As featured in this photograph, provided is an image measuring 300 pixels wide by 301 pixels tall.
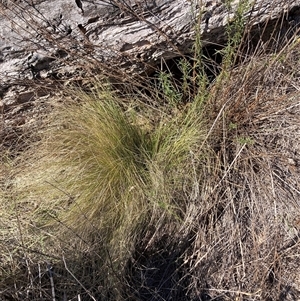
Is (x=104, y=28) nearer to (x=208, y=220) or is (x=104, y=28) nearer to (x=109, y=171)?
(x=109, y=171)

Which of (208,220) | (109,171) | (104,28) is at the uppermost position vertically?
(104,28)

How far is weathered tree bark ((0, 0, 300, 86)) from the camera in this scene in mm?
1911

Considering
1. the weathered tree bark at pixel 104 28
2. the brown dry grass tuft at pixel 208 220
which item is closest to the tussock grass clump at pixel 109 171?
the brown dry grass tuft at pixel 208 220

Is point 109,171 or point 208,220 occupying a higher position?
point 109,171

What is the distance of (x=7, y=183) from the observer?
204 cm

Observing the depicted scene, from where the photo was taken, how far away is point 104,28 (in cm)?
195

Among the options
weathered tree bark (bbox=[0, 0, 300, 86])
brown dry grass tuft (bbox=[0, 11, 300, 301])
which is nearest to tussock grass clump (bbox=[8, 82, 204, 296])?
brown dry grass tuft (bbox=[0, 11, 300, 301])

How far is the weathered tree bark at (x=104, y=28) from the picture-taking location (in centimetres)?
191

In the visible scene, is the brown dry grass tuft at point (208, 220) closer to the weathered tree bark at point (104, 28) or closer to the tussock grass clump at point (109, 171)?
the tussock grass clump at point (109, 171)

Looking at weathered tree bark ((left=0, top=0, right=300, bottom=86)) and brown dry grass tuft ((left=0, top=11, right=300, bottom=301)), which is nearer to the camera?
brown dry grass tuft ((left=0, top=11, right=300, bottom=301))

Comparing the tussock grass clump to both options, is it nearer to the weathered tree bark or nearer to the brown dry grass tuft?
the brown dry grass tuft

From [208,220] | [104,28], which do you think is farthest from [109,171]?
[104,28]

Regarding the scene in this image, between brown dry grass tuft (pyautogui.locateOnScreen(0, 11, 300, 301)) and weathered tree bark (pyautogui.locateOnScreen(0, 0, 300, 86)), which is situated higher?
weathered tree bark (pyautogui.locateOnScreen(0, 0, 300, 86))

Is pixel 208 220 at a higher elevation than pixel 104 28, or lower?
lower
